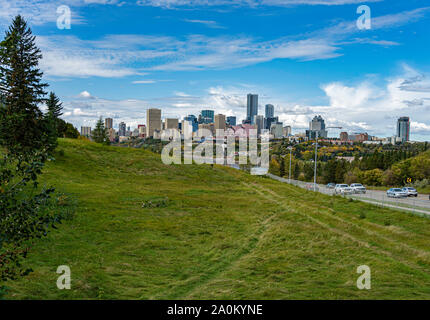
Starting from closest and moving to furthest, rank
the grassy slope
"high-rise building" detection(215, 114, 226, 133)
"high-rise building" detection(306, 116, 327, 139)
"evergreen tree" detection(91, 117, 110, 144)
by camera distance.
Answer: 1. the grassy slope
2. "high-rise building" detection(306, 116, 327, 139)
3. "evergreen tree" detection(91, 117, 110, 144)
4. "high-rise building" detection(215, 114, 226, 133)

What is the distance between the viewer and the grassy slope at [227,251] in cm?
1079

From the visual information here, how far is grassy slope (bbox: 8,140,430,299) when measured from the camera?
35.4 ft

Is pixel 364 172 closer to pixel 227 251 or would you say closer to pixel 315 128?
pixel 315 128

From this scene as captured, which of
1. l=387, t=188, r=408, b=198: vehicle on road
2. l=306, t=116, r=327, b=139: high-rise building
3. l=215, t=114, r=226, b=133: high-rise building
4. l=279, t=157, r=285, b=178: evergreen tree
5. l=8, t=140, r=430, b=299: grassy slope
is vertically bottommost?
l=279, t=157, r=285, b=178: evergreen tree

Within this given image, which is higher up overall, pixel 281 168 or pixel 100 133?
pixel 100 133

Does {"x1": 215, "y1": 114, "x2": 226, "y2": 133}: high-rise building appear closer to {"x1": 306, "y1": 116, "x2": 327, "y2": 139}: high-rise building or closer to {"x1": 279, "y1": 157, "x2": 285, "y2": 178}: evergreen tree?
{"x1": 279, "y1": 157, "x2": 285, "y2": 178}: evergreen tree

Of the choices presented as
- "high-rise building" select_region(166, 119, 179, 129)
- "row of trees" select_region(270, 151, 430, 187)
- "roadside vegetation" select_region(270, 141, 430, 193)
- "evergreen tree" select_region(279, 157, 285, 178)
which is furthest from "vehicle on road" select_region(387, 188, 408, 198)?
"high-rise building" select_region(166, 119, 179, 129)

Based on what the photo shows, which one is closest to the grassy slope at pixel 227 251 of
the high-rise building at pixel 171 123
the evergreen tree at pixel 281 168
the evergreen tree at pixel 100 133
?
the evergreen tree at pixel 100 133

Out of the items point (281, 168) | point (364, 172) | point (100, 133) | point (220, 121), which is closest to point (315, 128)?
point (364, 172)

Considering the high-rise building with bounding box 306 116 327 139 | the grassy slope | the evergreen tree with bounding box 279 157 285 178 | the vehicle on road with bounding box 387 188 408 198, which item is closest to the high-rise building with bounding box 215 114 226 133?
the evergreen tree with bounding box 279 157 285 178

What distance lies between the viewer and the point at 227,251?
16.0 metres

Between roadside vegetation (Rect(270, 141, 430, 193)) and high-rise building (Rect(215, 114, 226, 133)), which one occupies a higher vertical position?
high-rise building (Rect(215, 114, 226, 133))

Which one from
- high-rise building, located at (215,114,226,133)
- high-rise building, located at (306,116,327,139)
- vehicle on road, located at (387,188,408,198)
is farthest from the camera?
high-rise building, located at (215,114,226,133)

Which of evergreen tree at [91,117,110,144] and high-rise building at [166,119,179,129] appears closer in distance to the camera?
evergreen tree at [91,117,110,144]
